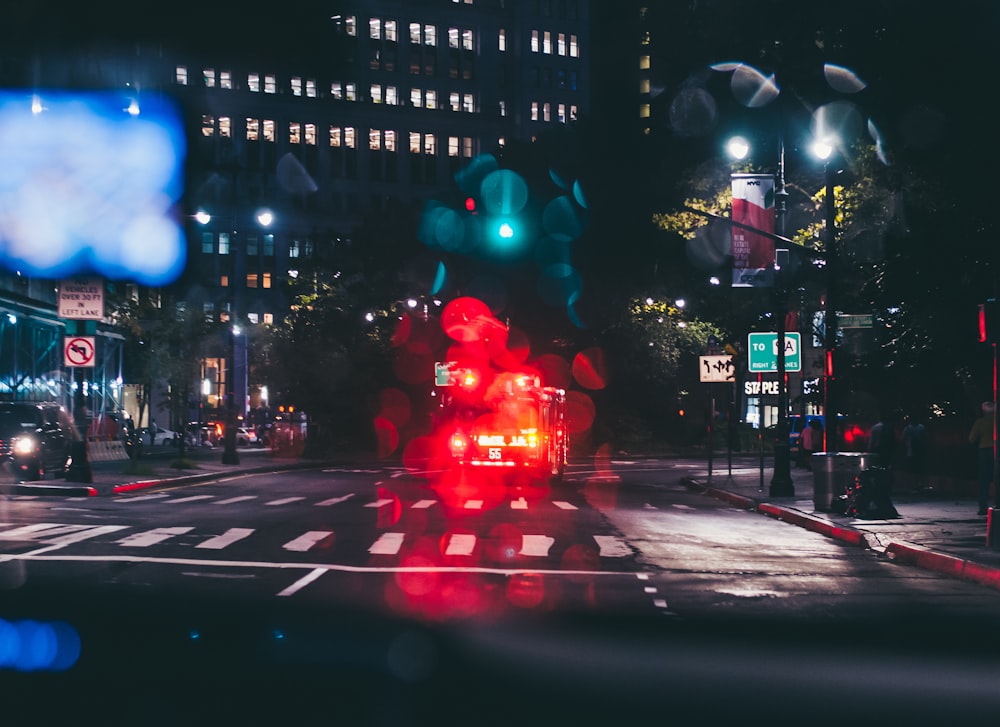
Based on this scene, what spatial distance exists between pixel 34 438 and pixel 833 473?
64.6 feet

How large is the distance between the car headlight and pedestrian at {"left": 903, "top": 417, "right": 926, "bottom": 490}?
883 inches

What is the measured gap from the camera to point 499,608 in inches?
462

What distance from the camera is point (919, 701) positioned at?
7.93 meters

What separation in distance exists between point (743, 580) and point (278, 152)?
12249cm

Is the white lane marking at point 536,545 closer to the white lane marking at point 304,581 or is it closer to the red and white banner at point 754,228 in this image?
the white lane marking at point 304,581

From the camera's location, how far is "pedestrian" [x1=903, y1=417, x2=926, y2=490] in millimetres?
32938

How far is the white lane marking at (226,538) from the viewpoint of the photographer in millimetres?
17031

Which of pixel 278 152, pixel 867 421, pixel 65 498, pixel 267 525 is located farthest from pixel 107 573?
pixel 278 152

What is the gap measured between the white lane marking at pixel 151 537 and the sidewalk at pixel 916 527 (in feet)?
34.1

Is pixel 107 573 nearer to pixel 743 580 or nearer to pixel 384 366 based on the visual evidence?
pixel 743 580

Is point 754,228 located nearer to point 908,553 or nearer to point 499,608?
point 908,553

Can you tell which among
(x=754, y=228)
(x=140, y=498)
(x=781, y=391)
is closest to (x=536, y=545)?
(x=754, y=228)

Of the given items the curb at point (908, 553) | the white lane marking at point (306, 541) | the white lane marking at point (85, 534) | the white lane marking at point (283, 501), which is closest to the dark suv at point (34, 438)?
the white lane marking at point (283, 501)

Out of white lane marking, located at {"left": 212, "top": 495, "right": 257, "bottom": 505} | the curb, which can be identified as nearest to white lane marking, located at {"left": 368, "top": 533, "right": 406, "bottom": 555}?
the curb
